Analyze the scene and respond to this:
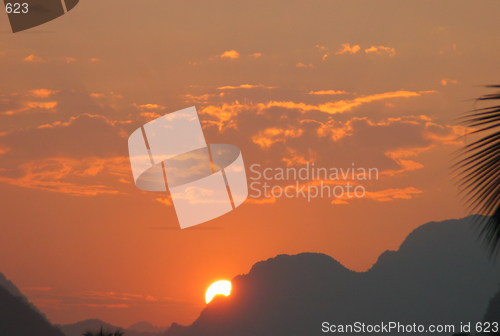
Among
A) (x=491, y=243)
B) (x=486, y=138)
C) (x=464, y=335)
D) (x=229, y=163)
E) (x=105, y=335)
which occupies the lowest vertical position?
(x=464, y=335)

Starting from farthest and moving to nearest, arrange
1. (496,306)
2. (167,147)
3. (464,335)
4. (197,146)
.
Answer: (496,306) → (464,335) → (197,146) → (167,147)

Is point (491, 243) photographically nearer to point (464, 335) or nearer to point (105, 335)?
point (105, 335)

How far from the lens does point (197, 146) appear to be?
6944cm

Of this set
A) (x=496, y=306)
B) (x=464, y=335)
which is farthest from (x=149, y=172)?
(x=496, y=306)

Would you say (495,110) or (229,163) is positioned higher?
(495,110)

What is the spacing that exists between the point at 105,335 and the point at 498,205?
200 feet

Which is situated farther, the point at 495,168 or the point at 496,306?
the point at 496,306

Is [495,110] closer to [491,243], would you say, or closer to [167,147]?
[491,243]

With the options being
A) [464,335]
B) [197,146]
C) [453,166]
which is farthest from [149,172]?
[453,166]

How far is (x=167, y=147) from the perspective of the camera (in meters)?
56.7

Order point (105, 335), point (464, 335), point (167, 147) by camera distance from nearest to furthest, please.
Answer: point (167, 147)
point (105, 335)
point (464, 335)

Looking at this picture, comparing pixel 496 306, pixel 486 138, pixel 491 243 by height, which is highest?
pixel 486 138

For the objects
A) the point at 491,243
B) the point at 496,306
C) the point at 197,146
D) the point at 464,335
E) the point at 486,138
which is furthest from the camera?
the point at 496,306

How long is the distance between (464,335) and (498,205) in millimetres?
96736
